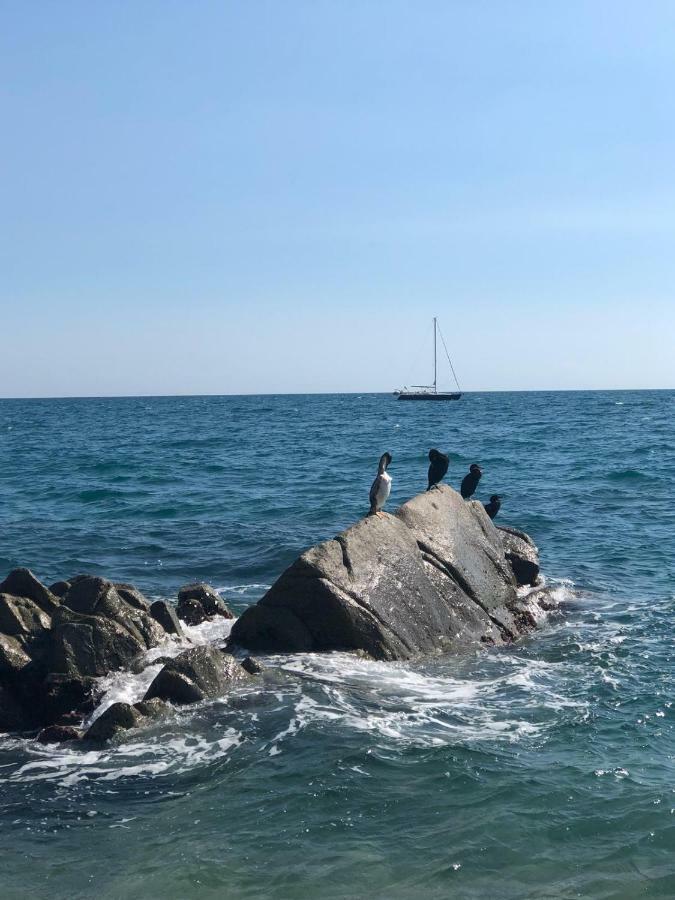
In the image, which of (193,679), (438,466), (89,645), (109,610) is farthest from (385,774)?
(438,466)

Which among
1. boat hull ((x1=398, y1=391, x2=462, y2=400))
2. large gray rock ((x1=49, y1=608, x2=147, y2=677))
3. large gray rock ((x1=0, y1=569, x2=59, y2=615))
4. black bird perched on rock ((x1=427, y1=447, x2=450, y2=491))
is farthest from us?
boat hull ((x1=398, y1=391, x2=462, y2=400))

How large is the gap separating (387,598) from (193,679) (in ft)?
10.5

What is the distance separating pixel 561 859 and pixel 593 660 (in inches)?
233

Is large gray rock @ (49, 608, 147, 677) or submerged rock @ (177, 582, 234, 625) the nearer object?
large gray rock @ (49, 608, 147, 677)

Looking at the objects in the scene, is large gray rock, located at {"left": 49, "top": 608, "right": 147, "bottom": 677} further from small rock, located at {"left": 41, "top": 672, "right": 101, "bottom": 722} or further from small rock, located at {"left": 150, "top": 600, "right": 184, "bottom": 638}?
small rock, located at {"left": 150, "top": 600, "right": 184, "bottom": 638}

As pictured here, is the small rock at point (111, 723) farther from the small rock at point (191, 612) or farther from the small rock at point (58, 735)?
the small rock at point (191, 612)

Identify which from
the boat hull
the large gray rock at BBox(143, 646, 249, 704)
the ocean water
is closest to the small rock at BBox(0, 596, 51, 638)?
the ocean water

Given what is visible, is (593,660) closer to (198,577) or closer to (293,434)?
(198,577)

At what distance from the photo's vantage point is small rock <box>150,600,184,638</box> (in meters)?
13.3

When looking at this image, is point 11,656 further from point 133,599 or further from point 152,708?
point 133,599

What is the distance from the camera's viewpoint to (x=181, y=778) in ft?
30.6

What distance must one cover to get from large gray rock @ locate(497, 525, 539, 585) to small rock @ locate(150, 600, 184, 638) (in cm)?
659

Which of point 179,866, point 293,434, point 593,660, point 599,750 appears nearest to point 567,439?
point 293,434

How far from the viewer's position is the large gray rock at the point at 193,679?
10.9 metres
